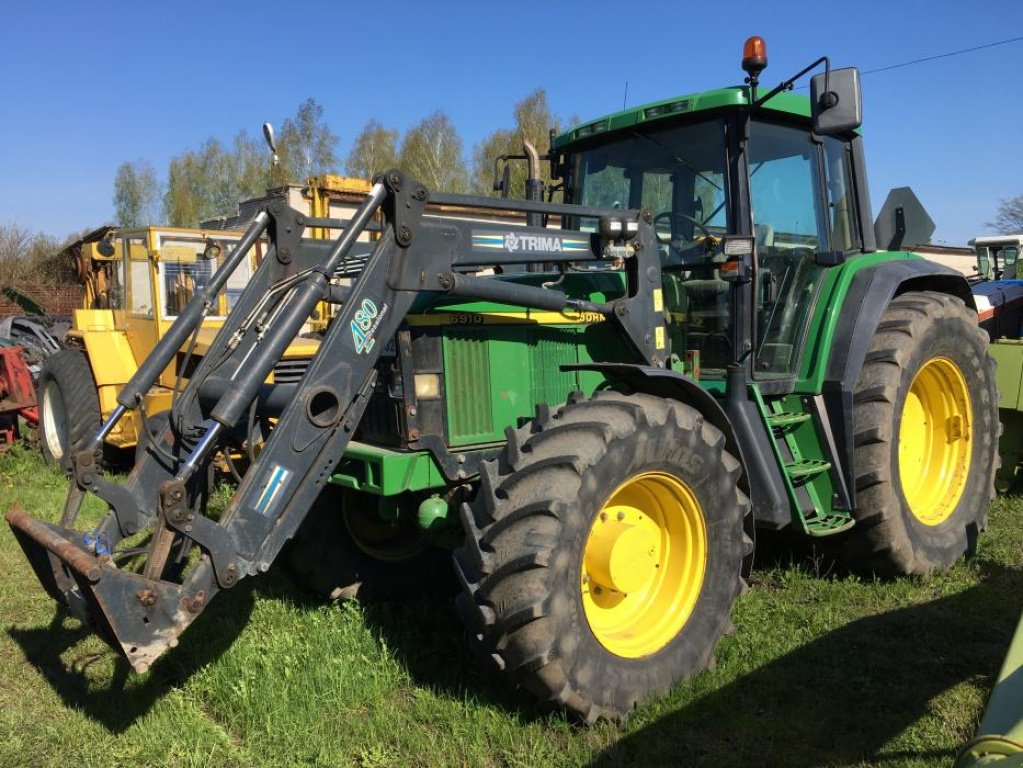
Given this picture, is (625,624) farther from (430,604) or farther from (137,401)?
(137,401)

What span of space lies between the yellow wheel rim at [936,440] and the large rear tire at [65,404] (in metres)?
6.56

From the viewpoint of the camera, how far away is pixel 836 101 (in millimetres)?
3791

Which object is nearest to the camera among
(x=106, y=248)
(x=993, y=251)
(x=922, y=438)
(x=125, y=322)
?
(x=922, y=438)

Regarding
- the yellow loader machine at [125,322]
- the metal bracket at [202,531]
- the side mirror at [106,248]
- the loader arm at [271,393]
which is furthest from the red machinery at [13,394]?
the metal bracket at [202,531]

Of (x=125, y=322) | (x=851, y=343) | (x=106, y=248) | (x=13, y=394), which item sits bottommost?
(x=13, y=394)

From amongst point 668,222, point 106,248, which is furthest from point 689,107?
point 106,248

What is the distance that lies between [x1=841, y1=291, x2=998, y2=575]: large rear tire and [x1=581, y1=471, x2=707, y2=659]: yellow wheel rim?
133cm

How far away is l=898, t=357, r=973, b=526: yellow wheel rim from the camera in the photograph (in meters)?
5.12

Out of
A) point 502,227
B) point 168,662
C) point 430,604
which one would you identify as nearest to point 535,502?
point 502,227

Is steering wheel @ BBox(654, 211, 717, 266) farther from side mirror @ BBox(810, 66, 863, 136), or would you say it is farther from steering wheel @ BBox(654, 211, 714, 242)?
side mirror @ BBox(810, 66, 863, 136)

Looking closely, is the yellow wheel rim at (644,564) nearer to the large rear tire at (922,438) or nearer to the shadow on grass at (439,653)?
the shadow on grass at (439,653)

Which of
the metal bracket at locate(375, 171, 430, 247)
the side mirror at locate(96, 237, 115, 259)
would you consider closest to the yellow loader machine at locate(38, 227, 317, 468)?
the side mirror at locate(96, 237, 115, 259)

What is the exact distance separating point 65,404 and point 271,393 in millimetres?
5350

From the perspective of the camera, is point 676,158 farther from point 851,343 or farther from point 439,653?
point 439,653
